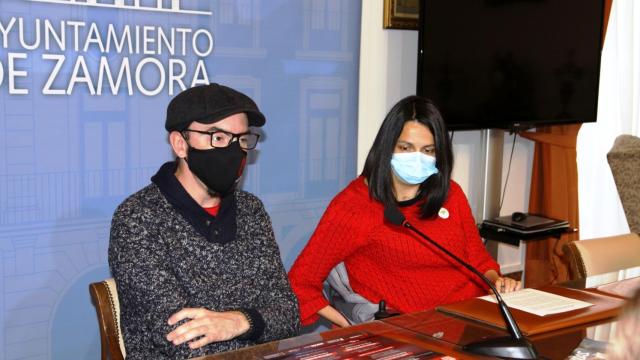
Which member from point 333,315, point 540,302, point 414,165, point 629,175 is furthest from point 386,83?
point 540,302

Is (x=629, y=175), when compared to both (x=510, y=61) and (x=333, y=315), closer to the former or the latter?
(x=510, y=61)

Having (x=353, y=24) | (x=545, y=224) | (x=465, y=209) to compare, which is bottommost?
(x=545, y=224)

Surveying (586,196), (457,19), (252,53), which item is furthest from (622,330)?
(586,196)

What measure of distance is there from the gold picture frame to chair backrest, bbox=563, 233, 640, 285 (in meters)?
1.45

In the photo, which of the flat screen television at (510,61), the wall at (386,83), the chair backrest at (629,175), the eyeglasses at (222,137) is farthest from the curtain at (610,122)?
the eyeglasses at (222,137)

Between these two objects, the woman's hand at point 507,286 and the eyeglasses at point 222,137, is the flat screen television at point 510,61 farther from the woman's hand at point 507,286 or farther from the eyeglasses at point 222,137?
Result: the eyeglasses at point 222,137

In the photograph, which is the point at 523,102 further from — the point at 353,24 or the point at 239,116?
the point at 239,116

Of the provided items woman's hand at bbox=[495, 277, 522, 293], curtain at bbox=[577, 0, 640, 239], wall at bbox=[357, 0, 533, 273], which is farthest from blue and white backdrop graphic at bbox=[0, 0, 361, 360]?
curtain at bbox=[577, 0, 640, 239]

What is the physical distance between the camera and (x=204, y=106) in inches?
83.5

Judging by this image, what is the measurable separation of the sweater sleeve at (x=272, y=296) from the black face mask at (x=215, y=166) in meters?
0.18

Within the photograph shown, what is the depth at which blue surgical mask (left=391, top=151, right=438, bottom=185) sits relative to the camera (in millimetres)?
2596

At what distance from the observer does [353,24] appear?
3.62 meters

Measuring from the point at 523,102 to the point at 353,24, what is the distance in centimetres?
96

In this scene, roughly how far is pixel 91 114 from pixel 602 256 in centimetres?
183
